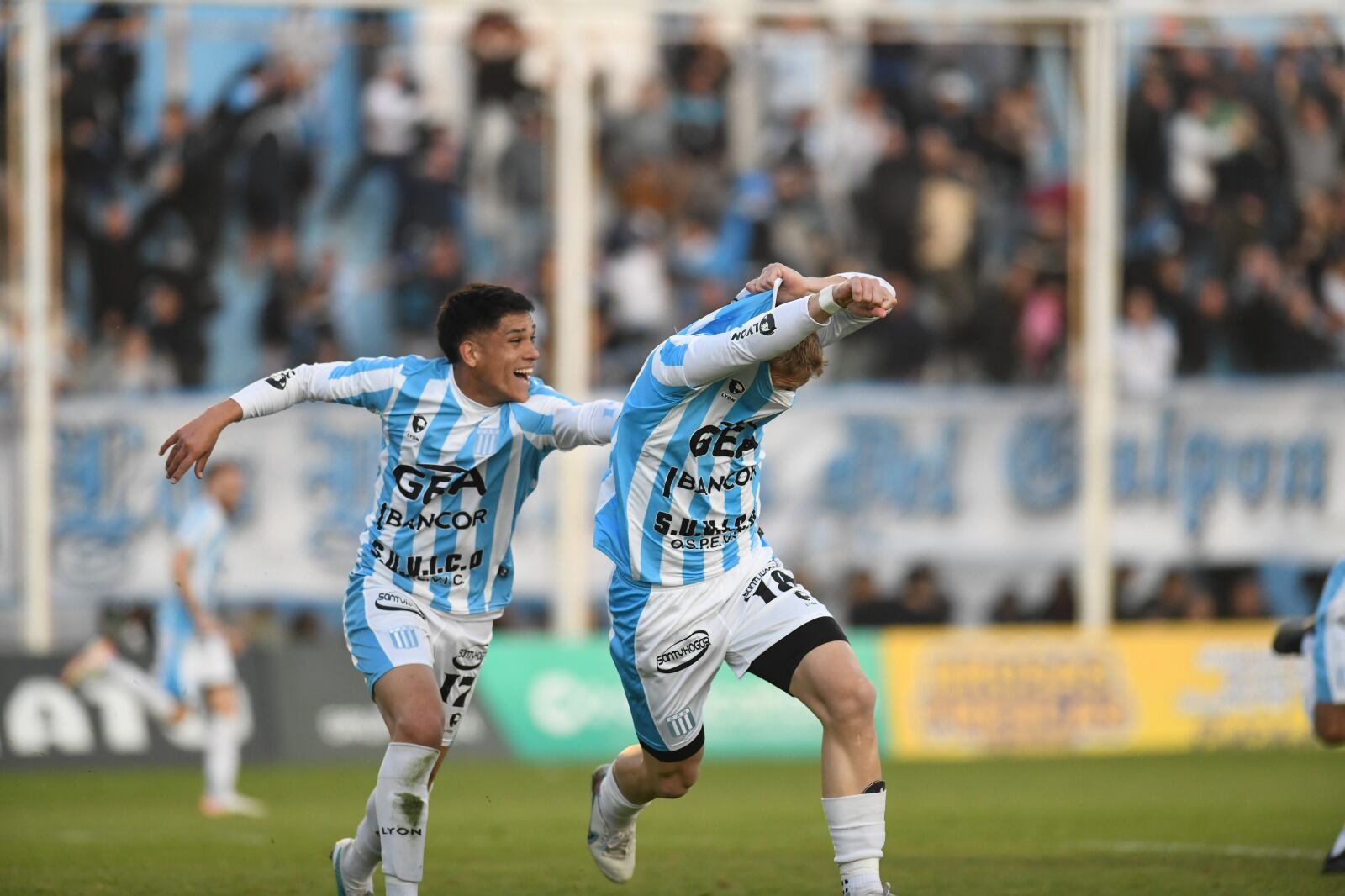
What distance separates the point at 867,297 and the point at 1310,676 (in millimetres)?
4241

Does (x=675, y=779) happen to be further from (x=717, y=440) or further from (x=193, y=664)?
(x=193, y=664)

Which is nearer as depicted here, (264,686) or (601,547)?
(601,547)

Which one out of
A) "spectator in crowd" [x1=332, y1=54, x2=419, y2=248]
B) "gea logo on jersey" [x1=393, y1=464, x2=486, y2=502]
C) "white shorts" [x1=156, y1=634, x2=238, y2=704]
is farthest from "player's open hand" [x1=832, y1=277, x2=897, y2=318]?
"spectator in crowd" [x1=332, y1=54, x2=419, y2=248]

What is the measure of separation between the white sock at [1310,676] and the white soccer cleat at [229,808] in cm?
702

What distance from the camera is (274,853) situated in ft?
36.9

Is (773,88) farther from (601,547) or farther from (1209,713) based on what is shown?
(601,547)

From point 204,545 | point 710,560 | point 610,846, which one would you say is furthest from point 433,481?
point 204,545

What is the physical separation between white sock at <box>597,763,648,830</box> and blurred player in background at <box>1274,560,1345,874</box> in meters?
3.46

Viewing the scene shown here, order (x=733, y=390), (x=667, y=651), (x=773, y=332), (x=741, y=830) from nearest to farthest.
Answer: (x=773, y=332), (x=733, y=390), (x=667, y=651), (x=741, y=830)

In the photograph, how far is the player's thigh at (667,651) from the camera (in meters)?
8.36

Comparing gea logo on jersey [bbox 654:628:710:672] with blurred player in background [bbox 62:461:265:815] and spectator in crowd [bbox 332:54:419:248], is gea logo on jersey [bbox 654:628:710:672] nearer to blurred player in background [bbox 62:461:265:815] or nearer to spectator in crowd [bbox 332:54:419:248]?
blurred player in background [bbox 62:461:265:815]

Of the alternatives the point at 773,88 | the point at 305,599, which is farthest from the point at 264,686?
the point at 773,88

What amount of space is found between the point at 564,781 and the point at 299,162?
6.43 m

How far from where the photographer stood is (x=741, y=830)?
1271 centimetres
